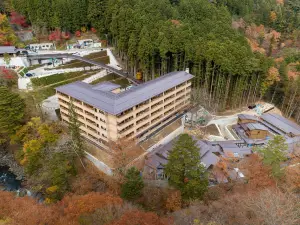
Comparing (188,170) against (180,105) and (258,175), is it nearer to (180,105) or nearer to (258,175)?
(258,175)

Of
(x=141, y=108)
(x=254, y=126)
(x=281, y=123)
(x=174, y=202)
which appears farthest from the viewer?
(x=281, y=123)

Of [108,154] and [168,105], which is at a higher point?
[168,105]

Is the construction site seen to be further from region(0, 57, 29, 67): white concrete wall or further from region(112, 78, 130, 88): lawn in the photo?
region(0, 57, 29, 67): white concrete wall

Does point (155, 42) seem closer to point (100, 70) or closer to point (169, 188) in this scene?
point (100, 70)

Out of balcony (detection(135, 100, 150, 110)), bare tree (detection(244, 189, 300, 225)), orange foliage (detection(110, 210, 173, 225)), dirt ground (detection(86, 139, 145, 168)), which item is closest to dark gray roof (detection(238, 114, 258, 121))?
balcony (detection(135, 100, 150, 110))

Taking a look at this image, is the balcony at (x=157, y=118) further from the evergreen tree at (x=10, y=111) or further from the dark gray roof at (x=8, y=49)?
the dark gray roof at (x=8, y=49)

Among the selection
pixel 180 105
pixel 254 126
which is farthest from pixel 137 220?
pixel 254 126

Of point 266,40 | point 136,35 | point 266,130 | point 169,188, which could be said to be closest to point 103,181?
point 169,188
